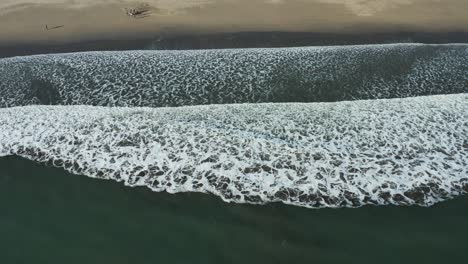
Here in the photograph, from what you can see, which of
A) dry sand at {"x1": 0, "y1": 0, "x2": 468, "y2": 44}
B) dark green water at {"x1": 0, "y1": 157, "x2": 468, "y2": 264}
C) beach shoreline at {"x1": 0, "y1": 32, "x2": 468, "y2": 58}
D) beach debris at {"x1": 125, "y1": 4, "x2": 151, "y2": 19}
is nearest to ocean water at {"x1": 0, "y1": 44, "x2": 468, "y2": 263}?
dark green water at {"x1": 0, "y1": 157, "x2": 468, "y2": 264}

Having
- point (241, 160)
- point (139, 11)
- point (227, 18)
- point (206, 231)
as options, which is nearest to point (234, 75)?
point (241, 160)

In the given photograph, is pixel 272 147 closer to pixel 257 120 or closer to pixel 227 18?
pixel 257 120

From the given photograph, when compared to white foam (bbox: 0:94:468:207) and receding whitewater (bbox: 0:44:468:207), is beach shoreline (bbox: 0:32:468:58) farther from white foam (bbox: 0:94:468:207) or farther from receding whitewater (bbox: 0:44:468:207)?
white foam (bbox: 0:94:468:207)

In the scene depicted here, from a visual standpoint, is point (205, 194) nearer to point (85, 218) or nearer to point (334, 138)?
point (85, 218)

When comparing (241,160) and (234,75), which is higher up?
(234,75)

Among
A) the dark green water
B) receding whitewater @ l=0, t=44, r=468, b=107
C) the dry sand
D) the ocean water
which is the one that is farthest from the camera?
the dry sand

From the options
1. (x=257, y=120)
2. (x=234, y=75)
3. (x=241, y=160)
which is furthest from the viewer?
(x=234, y=75)
